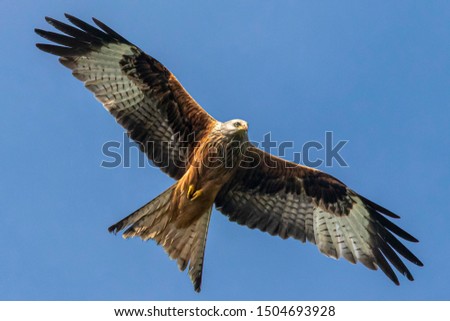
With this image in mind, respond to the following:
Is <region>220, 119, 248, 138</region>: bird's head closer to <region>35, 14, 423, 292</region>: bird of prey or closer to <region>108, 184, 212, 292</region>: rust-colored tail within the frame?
<region>35, 14, 423, 292</region>: bird of prey

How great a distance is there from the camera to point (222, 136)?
10914 millimetres

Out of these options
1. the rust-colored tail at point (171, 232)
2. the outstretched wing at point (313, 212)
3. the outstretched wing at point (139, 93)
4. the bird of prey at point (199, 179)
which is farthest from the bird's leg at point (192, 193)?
the outstretched wing at point (313, 212)

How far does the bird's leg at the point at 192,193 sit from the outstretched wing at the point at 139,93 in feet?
1.81

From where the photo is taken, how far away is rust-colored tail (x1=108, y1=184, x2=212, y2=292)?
10.8 meters

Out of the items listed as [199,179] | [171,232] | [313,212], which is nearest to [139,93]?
[199,179]

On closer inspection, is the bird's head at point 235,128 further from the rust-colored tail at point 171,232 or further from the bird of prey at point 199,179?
the rust-colored tail at point 171,232

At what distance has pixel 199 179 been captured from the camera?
1109 cm

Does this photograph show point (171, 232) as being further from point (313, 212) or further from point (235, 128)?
point (313, 212)

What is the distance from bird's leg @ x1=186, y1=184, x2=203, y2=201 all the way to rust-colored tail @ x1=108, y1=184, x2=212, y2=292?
0.80 feet

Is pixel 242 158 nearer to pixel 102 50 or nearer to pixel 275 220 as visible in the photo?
Answer: pixel 275 220

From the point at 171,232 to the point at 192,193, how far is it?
65 cm

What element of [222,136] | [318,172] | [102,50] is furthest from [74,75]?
[318,172]

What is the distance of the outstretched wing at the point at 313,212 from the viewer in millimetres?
11688

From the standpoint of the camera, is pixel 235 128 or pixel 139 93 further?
pixel 139 93
